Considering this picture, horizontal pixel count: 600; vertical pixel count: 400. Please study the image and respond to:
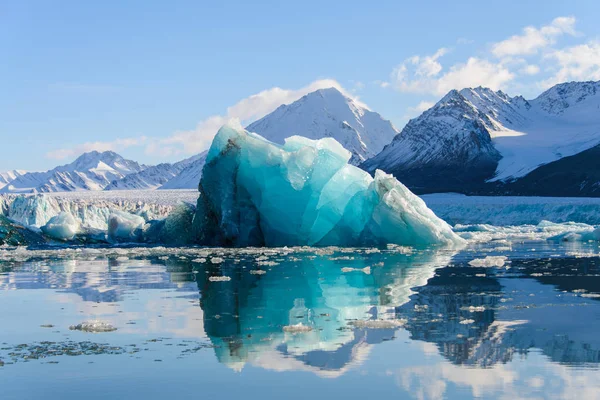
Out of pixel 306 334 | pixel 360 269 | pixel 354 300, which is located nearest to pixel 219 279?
pixel 360 269

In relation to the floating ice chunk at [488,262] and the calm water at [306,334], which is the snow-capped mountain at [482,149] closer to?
the floating ice chunk at [488,262]

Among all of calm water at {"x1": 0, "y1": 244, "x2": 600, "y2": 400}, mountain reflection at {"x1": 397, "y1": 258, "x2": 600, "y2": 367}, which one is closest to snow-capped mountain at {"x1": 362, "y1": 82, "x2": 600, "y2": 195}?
mountain reflection at {"x1": 397, "y1": 258, "x2": 600, "y2": 367}

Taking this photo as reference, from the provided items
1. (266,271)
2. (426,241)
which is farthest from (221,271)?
(426,241)

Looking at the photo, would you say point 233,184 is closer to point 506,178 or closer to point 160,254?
point 160,254

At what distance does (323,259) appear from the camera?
22.2 metres

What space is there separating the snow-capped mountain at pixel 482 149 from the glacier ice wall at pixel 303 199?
8935 centimetres

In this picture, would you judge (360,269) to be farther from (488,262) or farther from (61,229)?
(61,229)

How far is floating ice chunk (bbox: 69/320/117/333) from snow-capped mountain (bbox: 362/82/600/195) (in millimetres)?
106337

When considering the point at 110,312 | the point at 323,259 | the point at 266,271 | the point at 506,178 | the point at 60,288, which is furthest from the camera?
the point at 506,178

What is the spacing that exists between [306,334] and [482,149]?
523ft

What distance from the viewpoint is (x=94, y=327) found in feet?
36.2

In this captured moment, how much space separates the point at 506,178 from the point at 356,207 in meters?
113

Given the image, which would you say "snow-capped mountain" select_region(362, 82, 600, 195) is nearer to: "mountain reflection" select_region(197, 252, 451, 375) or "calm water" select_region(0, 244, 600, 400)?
"mountain reflection" select_region(197, 252, 451, 375)

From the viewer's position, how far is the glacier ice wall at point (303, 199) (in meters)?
26.5
